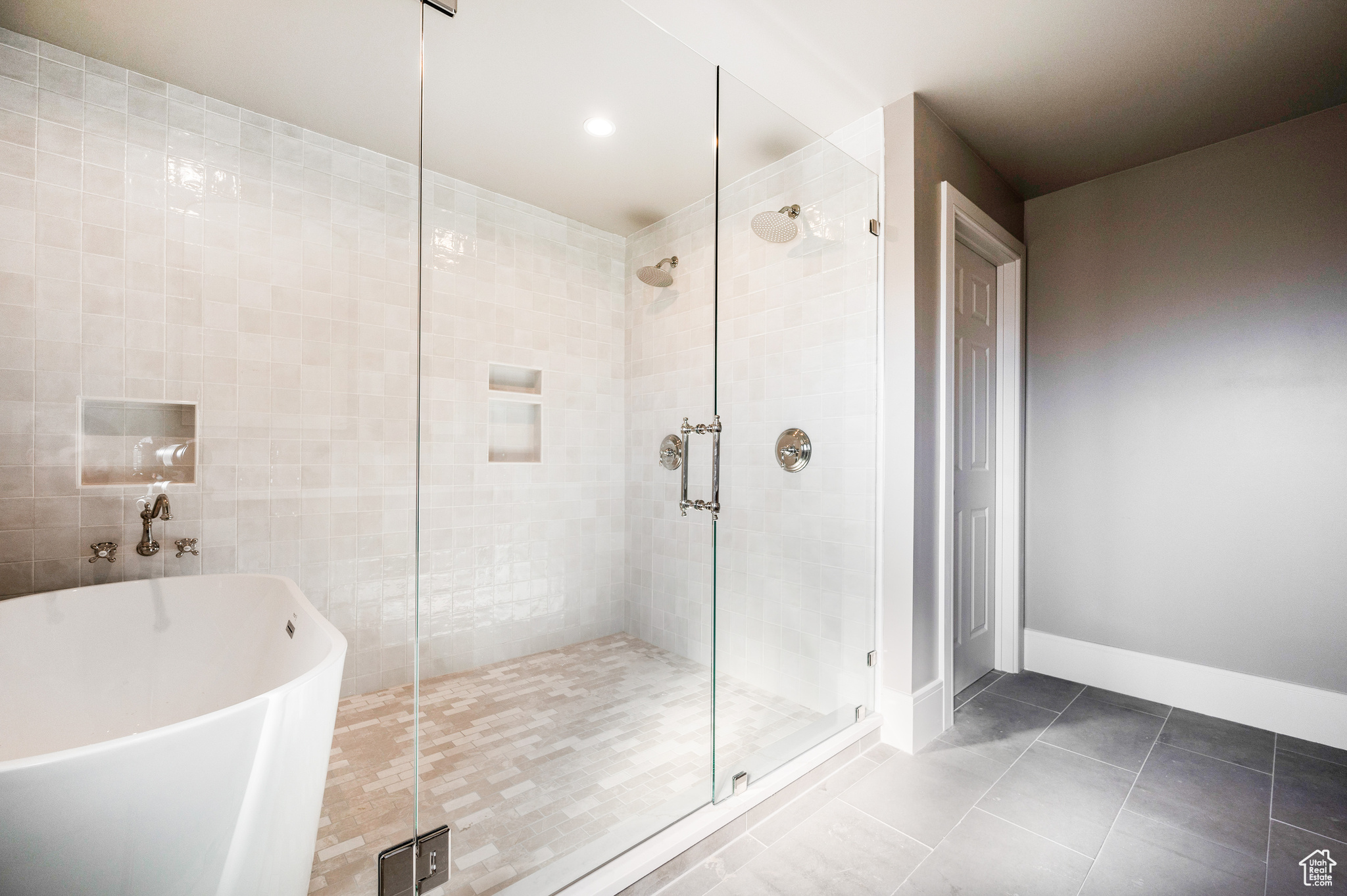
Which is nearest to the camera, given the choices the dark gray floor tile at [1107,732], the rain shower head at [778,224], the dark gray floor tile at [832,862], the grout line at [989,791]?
the dark gray floor tile at [832,862]

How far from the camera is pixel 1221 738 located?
2.19 metres

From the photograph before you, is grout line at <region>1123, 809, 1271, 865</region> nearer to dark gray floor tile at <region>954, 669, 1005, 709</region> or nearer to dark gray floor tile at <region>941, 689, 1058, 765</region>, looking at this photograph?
dark gray floor tile at <region>941, 689, 1058, 765</region>

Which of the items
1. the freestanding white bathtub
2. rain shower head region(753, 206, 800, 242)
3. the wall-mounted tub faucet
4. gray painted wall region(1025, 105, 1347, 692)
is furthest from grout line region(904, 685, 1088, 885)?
the wall-mounted tub faucet

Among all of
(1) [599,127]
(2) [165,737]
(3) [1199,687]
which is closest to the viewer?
(2) [165,737]

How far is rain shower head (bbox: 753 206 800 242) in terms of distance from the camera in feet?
6.00

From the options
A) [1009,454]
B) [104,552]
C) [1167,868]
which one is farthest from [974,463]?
[104,552]

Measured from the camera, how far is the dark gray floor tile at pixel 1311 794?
1.66m

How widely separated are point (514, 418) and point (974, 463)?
2395 mm

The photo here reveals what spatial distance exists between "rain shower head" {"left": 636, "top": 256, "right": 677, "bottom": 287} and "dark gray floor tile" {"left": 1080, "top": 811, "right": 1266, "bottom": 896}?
199 cm

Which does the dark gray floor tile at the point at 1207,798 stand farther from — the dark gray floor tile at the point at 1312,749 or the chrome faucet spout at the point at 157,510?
the chrome faucet spout at the point at 157,510

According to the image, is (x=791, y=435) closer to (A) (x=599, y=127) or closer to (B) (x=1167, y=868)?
(A) (x=599, y=127)

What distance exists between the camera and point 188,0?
1412 millimetres

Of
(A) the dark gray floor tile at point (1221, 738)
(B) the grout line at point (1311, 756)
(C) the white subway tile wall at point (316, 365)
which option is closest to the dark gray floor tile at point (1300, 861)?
(A) the dark gray floor tile at point (1221, 738)

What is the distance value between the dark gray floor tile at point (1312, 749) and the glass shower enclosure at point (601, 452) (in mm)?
1824
